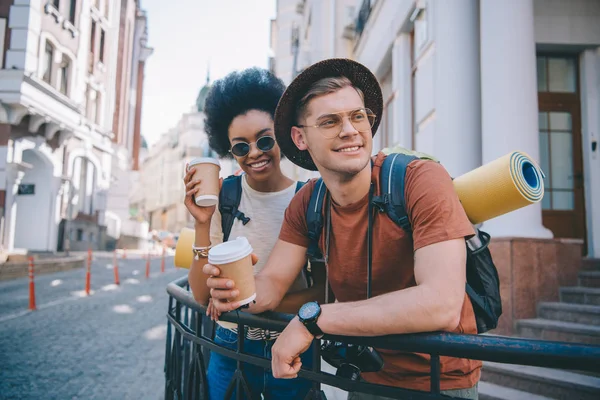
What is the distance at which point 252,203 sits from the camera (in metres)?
2.14

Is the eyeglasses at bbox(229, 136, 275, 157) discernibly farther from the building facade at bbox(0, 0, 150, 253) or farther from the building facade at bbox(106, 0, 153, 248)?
the building facade at bbox(106, 0, 153, 248)

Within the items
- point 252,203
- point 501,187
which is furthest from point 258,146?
point 501,187

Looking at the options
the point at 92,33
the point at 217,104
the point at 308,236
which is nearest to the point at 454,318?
the point at 308,236

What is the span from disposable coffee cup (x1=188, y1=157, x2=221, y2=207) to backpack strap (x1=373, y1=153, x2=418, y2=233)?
67 centimetres

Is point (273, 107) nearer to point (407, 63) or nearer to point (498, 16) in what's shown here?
point (498, 16)

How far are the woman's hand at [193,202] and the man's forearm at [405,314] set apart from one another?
79 cm

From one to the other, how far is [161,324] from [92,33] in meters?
20.9

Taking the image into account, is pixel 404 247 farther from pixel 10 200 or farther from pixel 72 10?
pixel 72 10

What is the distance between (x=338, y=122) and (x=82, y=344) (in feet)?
17.9

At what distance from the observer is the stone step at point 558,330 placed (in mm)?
3793

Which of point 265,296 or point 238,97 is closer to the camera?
point 265,296

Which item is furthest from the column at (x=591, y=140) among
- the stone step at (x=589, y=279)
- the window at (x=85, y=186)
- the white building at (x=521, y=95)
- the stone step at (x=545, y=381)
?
the window at (x=85, y=186)

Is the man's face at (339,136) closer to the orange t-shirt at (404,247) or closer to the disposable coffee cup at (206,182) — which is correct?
the orange t-shirt at (404,247)

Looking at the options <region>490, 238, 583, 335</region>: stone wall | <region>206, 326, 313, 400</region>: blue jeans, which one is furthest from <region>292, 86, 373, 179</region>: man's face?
<region>490, 238, 583, 335</region>: stone wall
